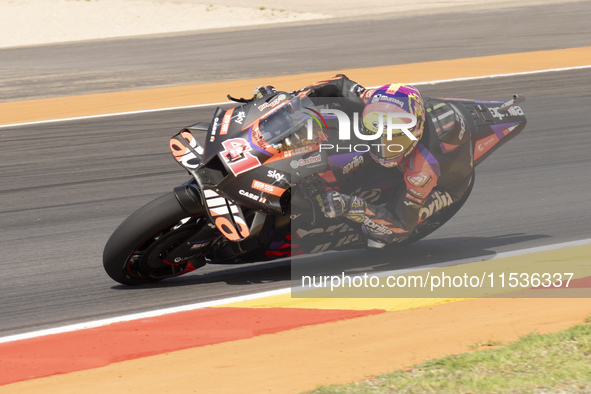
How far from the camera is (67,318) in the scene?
5324 millimetres

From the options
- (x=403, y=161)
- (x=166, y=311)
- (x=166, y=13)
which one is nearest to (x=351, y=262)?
(x=403, y=161)

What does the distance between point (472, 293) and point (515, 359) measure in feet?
4.57

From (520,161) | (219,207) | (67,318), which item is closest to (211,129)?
(219,207)

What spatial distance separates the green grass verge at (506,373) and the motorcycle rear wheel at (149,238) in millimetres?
1863

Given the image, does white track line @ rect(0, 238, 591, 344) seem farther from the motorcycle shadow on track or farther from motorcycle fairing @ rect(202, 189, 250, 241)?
motorcycle fairing @ rect(202, 189, 250, 241)

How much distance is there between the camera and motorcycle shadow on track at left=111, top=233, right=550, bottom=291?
6066 millimetres

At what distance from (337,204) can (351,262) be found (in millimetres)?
1256

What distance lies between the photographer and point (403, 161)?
5.80 meters

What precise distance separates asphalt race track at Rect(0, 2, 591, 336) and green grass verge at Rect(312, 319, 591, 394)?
1917 millimetres

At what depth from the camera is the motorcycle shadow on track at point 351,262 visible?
607 centimetres

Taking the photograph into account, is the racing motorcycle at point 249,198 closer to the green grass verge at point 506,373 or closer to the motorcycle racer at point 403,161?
the motorcycle racer at point 403,161

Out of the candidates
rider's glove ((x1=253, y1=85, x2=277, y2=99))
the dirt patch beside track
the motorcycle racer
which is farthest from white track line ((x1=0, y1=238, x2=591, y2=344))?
rider's glove ((x1=253, y1=85, x2=277, y2=99))

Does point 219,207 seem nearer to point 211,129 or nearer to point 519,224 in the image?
point 211,129

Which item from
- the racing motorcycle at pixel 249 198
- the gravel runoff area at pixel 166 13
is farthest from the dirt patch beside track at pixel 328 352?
the gravel runoff area at pixel 166 13
